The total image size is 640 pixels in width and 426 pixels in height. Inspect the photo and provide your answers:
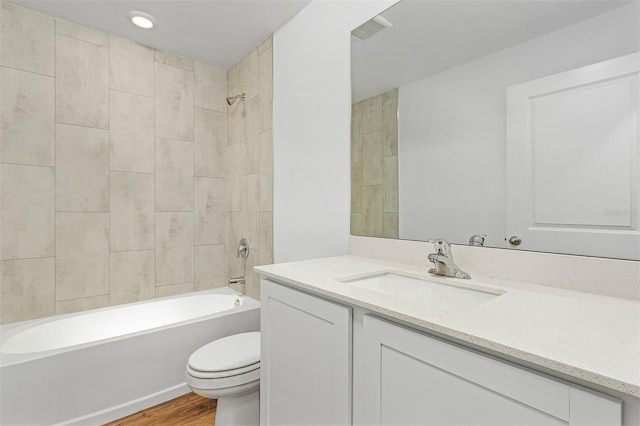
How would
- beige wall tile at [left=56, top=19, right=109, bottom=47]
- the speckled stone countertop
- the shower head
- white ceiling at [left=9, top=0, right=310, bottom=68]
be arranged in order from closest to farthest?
the speckled stone countertop → white ceiling at [left=9, top=0, right=310, bottom=68] → beige wall tile at [left=56, top=19, right=109, bottom=47] → the shower head

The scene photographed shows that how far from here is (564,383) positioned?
512 millimetres

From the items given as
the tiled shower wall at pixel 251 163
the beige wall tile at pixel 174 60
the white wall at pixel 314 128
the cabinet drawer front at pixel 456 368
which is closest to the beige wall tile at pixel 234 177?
the tiled shower wall at pixel 251 163

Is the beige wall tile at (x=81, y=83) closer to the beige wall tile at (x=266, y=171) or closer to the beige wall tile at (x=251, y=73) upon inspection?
the beige wall tile at (x=251, y=73)

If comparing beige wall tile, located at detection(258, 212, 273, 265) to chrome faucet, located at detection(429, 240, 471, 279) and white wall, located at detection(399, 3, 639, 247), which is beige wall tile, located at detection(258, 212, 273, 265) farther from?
chrome faucet, located at detection(429, 240, 471, 279)

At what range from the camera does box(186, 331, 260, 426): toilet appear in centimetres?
139

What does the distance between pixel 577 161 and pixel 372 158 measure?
838 millimetres

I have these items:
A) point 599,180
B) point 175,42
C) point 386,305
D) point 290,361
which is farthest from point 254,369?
point 175,42

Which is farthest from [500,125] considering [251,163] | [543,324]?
[251,163]

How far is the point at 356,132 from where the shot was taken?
63.9 inches

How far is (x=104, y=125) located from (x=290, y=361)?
2196 mm

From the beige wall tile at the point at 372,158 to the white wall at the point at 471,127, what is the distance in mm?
123

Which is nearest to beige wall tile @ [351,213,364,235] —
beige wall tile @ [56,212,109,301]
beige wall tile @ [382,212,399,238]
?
beige wall tile @ [382,212,399,238]

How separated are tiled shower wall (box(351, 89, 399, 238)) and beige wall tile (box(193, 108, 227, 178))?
1.61m

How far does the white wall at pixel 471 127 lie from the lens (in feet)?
3.04
